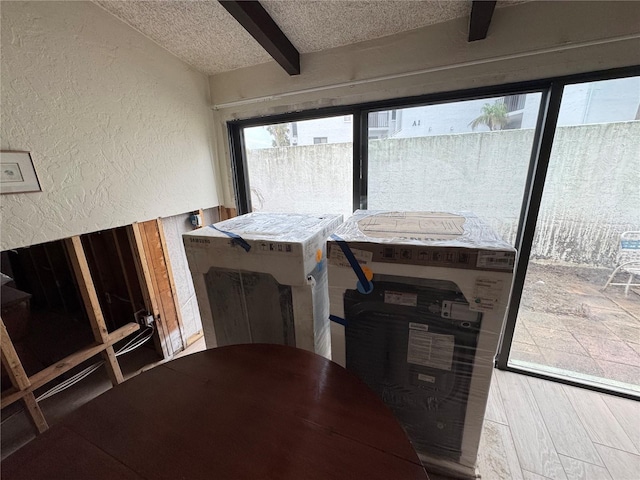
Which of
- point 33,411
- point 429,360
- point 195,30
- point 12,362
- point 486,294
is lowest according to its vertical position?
point 33,411

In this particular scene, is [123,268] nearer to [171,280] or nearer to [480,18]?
[171,280]

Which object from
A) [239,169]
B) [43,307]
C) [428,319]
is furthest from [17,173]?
[43,307]

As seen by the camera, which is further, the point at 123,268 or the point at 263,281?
the point at 123,268

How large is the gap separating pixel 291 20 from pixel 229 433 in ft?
5.91

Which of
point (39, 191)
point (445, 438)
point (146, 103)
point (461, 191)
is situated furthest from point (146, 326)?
point (461, 191)

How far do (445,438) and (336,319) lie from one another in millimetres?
701

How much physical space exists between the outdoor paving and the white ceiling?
1588 mm

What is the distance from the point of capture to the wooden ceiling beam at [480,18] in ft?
3.58

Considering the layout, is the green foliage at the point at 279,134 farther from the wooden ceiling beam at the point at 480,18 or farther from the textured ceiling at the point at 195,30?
the wooden ceiling beam at the point at 480,18

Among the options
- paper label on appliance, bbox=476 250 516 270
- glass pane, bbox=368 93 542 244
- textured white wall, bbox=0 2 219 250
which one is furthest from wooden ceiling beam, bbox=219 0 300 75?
paper label on appliance, bbox=476 250 516 270

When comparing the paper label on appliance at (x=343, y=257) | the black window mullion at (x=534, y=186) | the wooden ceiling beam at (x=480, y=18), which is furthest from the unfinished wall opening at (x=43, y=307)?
the black window mullion at (x=534, y=186)

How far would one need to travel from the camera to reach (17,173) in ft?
3.54

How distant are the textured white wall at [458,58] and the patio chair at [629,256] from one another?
874mm

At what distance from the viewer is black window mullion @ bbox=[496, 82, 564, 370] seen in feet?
4.30
